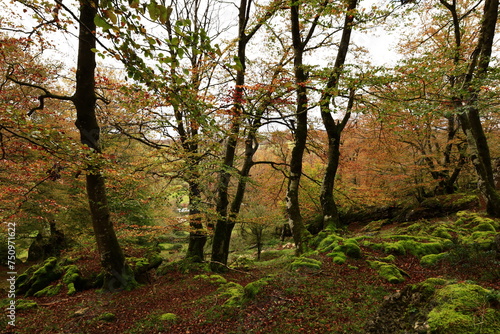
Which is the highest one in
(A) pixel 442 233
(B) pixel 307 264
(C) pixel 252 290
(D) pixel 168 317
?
(A) pixel 442 233

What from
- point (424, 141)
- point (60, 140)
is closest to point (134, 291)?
point (60, 140)

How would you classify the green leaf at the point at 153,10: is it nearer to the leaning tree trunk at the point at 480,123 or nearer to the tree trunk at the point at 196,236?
the leaning tree trunk at the point at 480,123

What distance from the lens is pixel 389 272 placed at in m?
5.29

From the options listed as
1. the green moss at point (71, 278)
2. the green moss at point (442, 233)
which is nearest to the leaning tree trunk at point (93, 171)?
the green moss at point (71, 278)

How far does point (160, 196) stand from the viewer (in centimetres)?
760

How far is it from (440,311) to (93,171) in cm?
628

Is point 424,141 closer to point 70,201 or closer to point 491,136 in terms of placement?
point 491,136

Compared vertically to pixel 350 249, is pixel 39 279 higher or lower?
lower

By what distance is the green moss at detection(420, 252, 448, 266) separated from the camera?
5.64 meters

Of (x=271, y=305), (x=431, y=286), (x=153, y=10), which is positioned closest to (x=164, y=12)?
(x=153, y=10)

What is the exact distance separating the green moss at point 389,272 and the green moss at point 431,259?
851 mm

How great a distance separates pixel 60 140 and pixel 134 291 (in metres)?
5.53

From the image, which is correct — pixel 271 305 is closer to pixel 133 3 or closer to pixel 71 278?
pixel 133 3

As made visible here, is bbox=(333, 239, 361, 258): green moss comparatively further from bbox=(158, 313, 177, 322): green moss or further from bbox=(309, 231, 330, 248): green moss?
bbox=(158, 313, 177, 322): green moss
